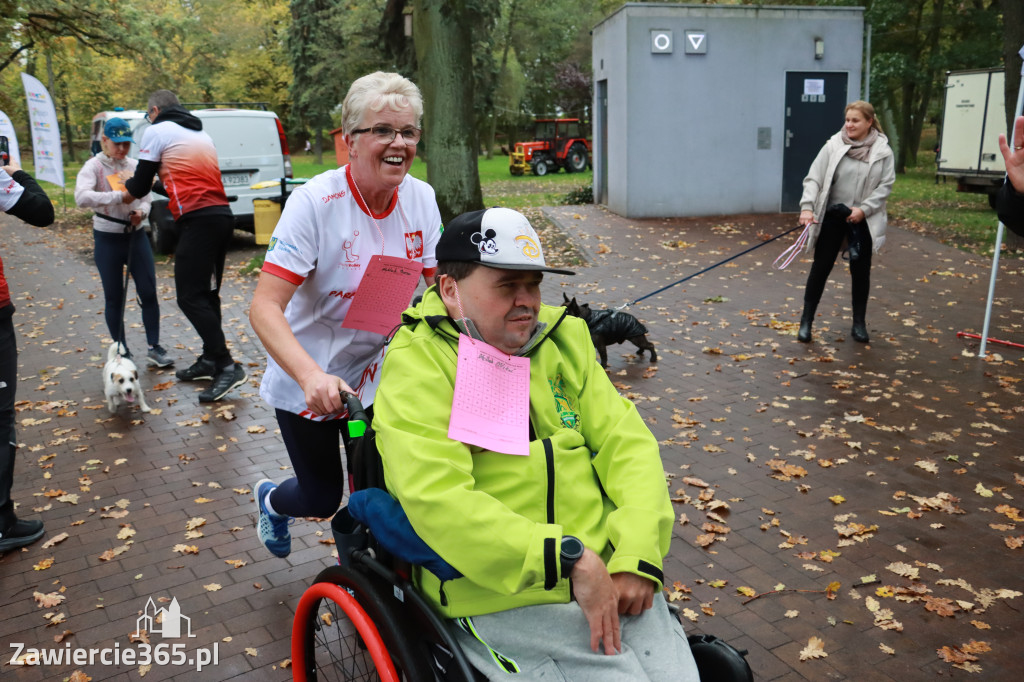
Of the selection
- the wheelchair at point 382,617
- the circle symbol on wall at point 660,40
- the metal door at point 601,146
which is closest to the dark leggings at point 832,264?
the wheelchair at point 382,617

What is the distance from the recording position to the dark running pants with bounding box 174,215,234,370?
22.0 ft

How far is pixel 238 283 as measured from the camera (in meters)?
12.2

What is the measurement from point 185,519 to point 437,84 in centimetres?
1003

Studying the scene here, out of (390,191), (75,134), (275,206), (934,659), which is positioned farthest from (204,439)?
(75,134)

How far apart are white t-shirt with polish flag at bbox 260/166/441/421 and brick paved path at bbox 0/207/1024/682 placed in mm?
1249

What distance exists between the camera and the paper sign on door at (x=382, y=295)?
10.00 feet

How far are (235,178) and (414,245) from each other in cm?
1236

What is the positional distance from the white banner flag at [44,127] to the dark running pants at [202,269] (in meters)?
8.90

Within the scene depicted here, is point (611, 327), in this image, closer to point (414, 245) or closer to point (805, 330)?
point (805, 330)

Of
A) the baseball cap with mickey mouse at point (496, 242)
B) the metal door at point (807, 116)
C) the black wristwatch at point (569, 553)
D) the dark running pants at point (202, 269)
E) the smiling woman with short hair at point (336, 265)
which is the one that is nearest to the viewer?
the black wristwatch at point (569, 553)

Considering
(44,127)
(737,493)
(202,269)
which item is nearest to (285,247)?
(737,493)

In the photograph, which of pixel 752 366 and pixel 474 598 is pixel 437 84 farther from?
pixel 474 598

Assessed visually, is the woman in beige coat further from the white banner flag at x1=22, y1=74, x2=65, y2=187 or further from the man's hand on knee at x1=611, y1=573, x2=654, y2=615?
the white banner flag at x1=22, y1=74, x2=65, y2=187

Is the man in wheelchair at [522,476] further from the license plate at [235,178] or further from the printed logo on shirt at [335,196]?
the license plate at [235,178]
